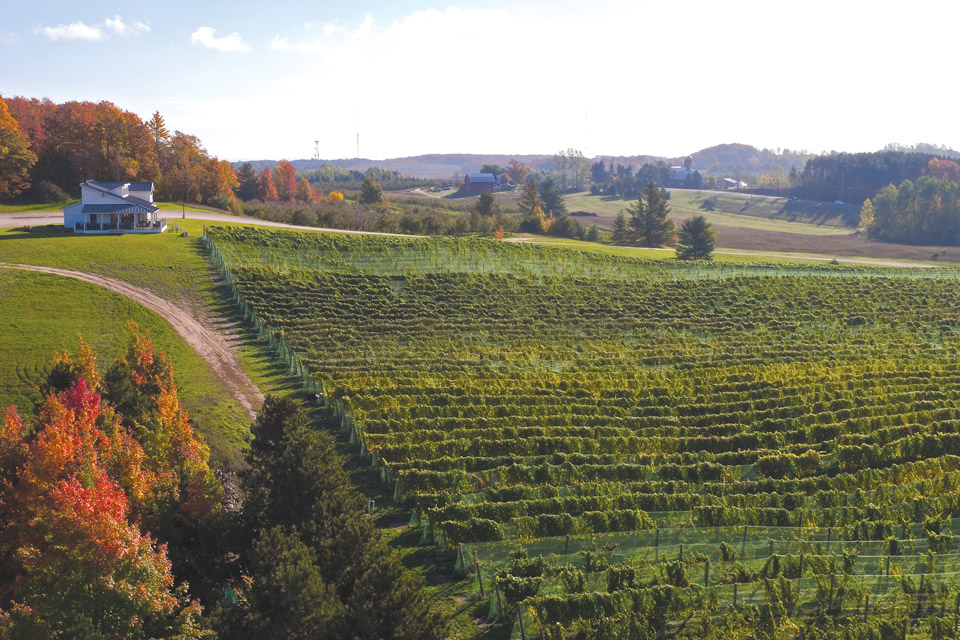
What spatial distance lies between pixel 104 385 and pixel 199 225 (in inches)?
1544

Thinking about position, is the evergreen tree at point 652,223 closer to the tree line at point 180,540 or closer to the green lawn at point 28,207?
the green lawn at point 28,207

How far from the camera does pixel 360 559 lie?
52.0 feet

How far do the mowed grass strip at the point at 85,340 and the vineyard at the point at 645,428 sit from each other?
4222 mm

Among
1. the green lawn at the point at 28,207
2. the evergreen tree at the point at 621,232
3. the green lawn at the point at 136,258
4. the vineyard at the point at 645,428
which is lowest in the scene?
the vineyard at the point at 645,428

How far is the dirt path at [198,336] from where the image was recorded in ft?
107

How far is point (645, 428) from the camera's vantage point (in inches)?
1118

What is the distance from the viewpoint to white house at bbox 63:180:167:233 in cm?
5616

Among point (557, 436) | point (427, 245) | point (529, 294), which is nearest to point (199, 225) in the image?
point (427, 245)

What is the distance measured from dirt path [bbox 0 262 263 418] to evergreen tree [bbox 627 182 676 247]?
210 feet

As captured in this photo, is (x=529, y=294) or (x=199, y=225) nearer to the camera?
(x=529, y=294)

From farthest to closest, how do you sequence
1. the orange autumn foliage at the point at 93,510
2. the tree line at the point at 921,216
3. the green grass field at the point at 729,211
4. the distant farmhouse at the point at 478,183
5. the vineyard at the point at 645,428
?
the distant farmhouse at the point at 478,183 < the green grass field at the point at 729,211 < the tree line at the point at 921,216 < the vineyard at the point at 645,428 < the orange autumn foliage at the point at 93,510

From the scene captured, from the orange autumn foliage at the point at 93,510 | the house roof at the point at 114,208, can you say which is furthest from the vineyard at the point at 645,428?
the house roof at the point at 114,208

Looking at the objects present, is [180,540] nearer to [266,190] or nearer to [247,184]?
[266,190]

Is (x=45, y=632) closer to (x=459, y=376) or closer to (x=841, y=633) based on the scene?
(x=841, y=633)
